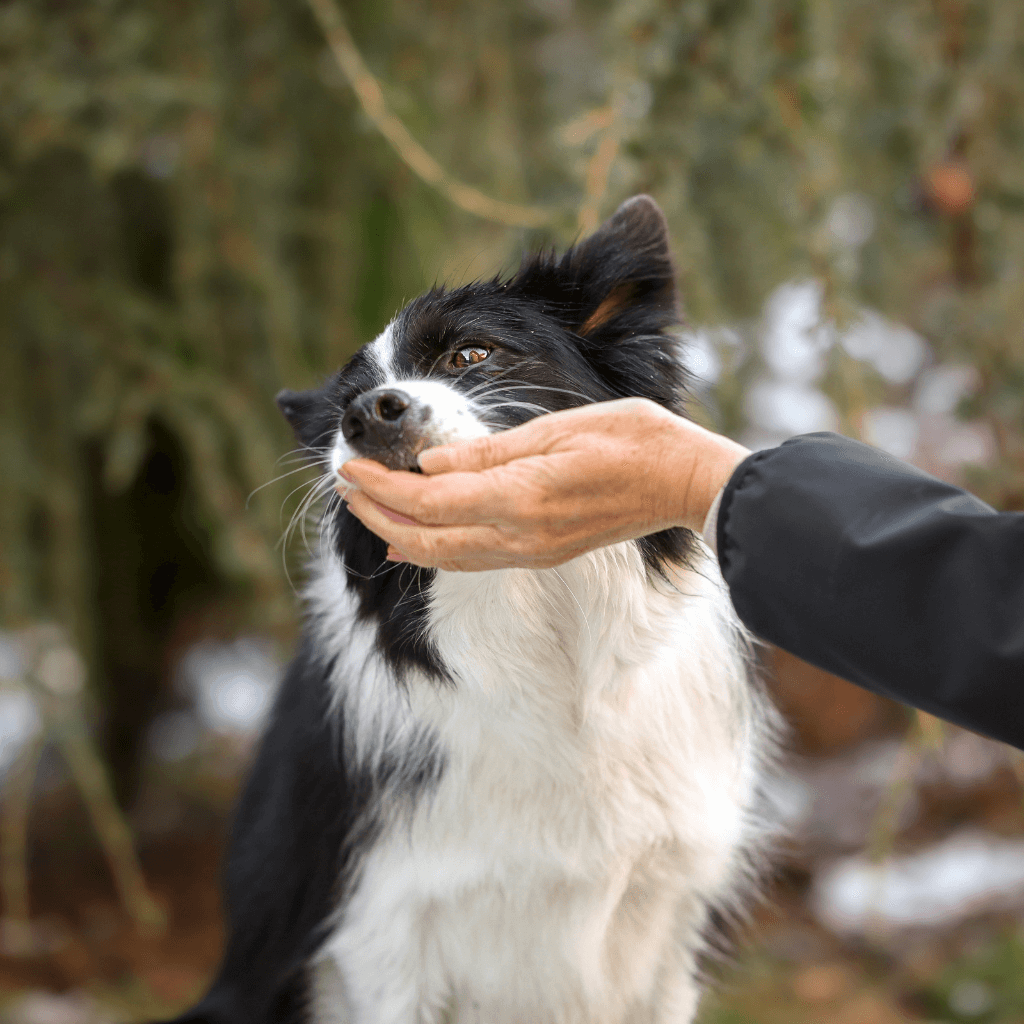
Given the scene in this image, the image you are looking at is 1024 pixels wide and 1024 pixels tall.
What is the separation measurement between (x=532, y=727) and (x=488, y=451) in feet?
1.99

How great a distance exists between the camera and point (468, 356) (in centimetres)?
153

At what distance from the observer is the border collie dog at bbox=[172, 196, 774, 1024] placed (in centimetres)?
154

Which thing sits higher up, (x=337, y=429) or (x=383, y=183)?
(x=383, y=183)

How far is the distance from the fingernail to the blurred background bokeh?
746 millimetres

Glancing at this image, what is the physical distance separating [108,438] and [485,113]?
5.31 ft

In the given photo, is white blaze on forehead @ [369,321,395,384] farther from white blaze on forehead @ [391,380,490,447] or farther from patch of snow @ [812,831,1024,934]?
patch of snow @ [812,831,1024,934]

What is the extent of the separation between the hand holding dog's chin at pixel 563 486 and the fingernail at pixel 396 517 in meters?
0.02

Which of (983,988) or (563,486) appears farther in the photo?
(983,988)

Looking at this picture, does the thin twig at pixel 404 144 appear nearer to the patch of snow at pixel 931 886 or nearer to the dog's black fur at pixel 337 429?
the dog's black fur at pixel 337 429

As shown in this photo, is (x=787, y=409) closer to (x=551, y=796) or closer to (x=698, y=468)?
(x=551, y=796)

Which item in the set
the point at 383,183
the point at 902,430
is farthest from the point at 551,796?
the point at 902,430

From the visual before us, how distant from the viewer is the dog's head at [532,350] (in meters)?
1.51

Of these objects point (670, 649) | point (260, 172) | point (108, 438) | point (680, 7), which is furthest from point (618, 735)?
point (108, 438)

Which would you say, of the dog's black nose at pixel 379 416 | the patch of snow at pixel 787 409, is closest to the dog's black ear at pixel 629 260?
the dog's black nose at pixel 379 416
